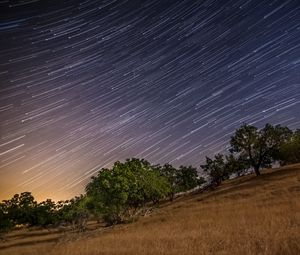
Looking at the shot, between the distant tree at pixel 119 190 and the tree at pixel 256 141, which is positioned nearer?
the distant tree at pixel 119 190

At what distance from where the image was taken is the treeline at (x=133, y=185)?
5119 centimetres

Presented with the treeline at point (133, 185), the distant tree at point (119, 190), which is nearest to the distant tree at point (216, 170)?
the treeline at point (133, 185)

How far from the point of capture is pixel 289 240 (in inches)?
436

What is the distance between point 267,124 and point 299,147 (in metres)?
9.16

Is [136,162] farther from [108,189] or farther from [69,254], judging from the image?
[69,254]

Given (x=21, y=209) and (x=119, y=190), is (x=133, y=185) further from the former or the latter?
(x=21, y=209)

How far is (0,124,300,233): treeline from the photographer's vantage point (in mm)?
51188

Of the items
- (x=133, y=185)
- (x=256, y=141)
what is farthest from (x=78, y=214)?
(x=256, y=141)

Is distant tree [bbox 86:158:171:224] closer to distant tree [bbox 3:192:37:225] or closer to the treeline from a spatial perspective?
the treeline

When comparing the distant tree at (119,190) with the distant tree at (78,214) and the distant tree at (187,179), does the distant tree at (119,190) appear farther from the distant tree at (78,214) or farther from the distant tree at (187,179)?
the distant tree at (187,179)

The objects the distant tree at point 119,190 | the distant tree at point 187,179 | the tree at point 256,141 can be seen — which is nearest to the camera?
the distant tree at point 119,190

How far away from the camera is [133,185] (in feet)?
178

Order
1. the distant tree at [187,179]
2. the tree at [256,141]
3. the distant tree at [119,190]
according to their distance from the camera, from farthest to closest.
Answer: the distant tree at [187,179], the tree at [256,141], the distant tree at [119,190]

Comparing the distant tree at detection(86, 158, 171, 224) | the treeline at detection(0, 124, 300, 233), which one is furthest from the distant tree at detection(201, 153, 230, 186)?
the distant tree at detection(86, 158, 171, 224)
